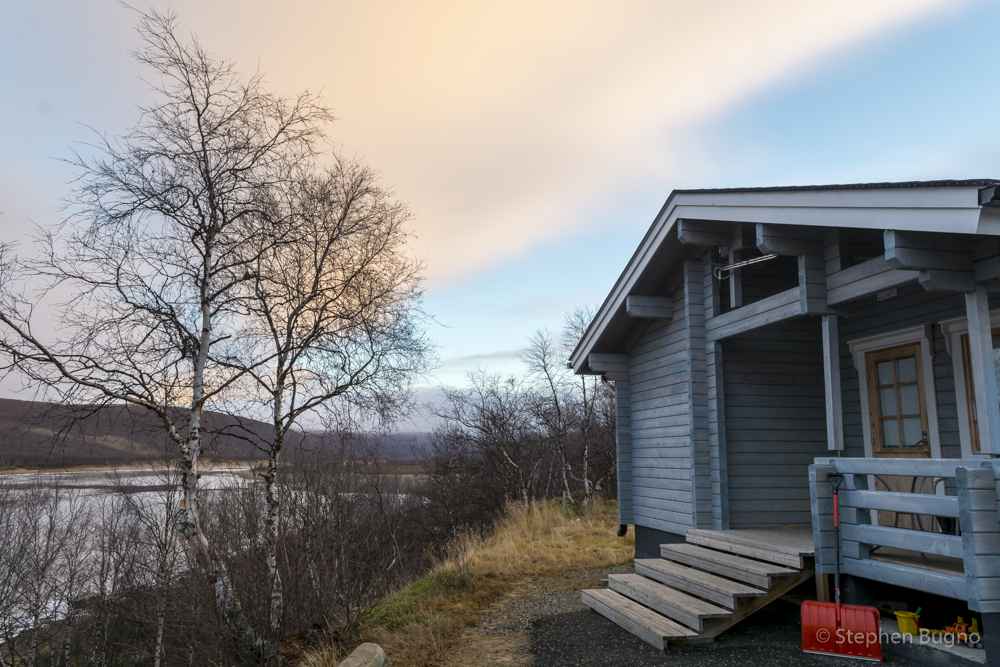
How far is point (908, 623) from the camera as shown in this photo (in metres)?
5.00

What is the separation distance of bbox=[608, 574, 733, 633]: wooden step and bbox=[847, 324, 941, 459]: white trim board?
2724 mm

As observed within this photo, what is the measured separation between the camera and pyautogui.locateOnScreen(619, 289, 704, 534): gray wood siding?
27.6 ft

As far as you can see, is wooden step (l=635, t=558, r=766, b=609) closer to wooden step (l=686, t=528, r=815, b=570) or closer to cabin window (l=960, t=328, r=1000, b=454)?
wooden step (l=686, t=528, r=815, b=570)

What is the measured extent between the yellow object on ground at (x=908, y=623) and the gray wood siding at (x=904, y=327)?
2.00 metres

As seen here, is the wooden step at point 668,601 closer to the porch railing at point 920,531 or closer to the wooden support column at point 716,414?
the porch railing at point 920,531

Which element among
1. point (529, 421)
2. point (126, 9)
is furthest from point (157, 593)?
point (529, 421)

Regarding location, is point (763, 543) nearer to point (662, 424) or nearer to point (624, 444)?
point (662, 424)

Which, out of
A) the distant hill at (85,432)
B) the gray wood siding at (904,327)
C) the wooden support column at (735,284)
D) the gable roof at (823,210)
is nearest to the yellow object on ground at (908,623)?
the gray wood siding at (904,327)

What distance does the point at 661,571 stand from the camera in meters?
7.04

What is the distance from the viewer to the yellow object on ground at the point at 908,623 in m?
4.97

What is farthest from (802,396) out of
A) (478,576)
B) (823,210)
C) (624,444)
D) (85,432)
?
(85,432)

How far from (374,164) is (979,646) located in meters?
10.2

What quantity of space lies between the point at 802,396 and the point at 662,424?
1.84m

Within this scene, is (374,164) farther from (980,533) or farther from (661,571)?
(980,533)
